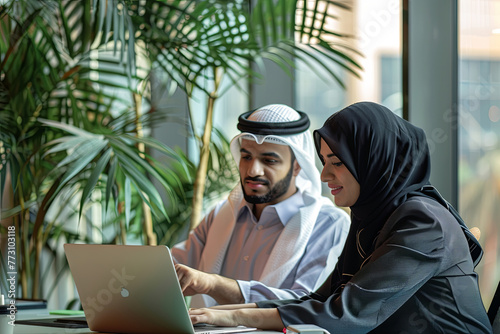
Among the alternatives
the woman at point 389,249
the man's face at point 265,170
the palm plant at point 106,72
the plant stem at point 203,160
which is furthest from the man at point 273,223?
the plant stem at point 203,160

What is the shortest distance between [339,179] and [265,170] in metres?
0.79

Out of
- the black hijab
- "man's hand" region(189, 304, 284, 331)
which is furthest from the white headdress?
"man's hand" region(189, 304, 284, 331)

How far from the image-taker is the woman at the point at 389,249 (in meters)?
1.79

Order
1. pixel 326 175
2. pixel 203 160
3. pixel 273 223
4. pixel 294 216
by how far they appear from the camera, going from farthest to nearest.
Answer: pixel 203 160
pixel 273 223
pixel 294 216
pixel 326 175

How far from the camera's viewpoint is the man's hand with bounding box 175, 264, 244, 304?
2340mm

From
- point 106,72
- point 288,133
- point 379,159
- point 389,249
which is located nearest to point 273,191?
point 288,133

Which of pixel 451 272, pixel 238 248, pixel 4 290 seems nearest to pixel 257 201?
pixel 238 248

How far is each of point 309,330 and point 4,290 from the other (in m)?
2.38

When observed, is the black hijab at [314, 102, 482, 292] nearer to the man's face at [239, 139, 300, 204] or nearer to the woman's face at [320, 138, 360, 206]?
the woman's face at [320, 138, 360, 206]

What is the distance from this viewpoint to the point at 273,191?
9.20ft

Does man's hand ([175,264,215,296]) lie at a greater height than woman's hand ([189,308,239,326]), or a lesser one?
lesser

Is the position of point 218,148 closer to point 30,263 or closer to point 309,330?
point 30,263

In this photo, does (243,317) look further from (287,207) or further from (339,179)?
(287,207)

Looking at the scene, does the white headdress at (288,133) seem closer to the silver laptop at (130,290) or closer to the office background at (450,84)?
the office background at (450,84)
